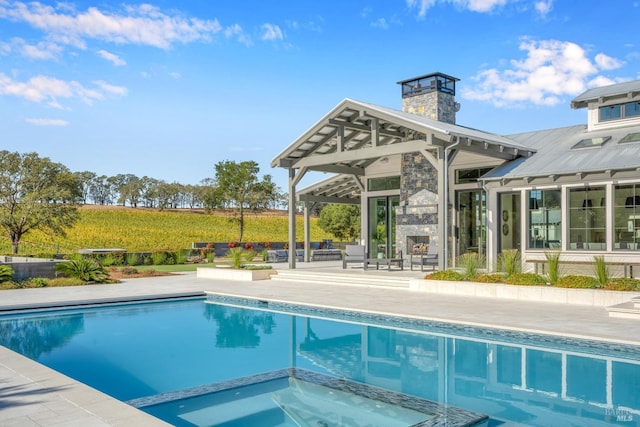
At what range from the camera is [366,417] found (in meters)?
5.43

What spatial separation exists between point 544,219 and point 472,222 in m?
3.23

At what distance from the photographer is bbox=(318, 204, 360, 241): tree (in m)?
37.7

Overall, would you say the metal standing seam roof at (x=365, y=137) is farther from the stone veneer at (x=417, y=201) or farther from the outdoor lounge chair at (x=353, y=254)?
the outdoor lounge chair at (x=353, y=254)

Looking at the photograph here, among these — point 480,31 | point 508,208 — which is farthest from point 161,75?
point 508,208

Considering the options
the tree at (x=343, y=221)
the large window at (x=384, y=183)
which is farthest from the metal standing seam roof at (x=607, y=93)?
the tree at (x=343, y=221)

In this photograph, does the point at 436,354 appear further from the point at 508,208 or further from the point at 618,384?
the point at 508,208

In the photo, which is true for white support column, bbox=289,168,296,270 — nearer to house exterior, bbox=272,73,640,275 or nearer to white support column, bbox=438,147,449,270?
house exterior, bbox=272,73,640,275

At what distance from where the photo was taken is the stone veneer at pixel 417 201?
1888cm

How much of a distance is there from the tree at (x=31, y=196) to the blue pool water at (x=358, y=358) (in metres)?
16.3

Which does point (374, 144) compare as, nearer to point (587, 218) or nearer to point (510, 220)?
point (510, 220)

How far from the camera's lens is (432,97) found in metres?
18.9

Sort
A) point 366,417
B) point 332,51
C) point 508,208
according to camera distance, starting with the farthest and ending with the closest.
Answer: point 332,51 → point 508,208 → point 366,417

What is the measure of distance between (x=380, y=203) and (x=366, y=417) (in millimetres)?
16663

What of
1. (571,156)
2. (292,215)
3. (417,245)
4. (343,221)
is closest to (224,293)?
(292,215)
